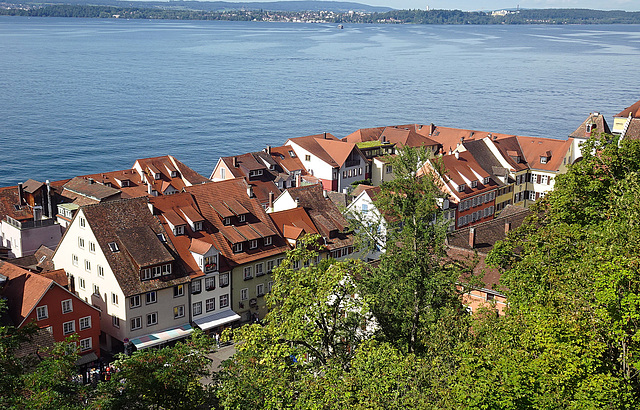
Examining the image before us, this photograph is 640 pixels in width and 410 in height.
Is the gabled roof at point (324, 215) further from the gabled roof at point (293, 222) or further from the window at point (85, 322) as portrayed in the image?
the window at point (85, 322)

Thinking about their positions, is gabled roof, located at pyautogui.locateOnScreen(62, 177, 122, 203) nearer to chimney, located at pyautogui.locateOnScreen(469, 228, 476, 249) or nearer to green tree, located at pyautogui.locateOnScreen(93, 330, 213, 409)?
chimney, located at pyautogui.locateOnScreen(469, 228, 476, 249)

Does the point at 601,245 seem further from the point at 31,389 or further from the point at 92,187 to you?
the point at 92,187

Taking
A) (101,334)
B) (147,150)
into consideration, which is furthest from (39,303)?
(147,150)

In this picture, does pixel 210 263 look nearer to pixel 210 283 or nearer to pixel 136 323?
pixel 210 283

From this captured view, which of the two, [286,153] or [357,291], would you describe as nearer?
[357,291]

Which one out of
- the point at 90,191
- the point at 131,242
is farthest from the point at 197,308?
the point at 90,191

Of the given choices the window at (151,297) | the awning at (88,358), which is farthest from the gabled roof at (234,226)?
the awning at (88,358)
